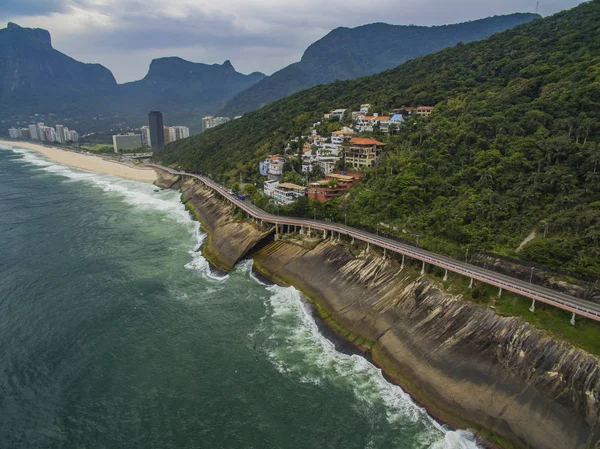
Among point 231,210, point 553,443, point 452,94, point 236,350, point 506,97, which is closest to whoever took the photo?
point 553,443

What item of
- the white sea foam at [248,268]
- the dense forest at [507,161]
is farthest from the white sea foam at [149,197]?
the dense forest at [507,161]

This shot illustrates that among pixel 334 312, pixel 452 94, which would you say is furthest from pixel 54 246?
pixel 452 94

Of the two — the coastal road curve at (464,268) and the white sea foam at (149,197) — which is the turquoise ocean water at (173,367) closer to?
the white sea foam at (149,197)

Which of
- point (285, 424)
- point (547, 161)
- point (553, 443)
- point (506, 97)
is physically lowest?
point (285, 424)

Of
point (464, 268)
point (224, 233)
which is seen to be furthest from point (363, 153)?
point (464, 268)

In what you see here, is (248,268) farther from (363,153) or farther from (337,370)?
(363,153)

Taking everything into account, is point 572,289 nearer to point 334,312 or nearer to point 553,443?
point 553,443
